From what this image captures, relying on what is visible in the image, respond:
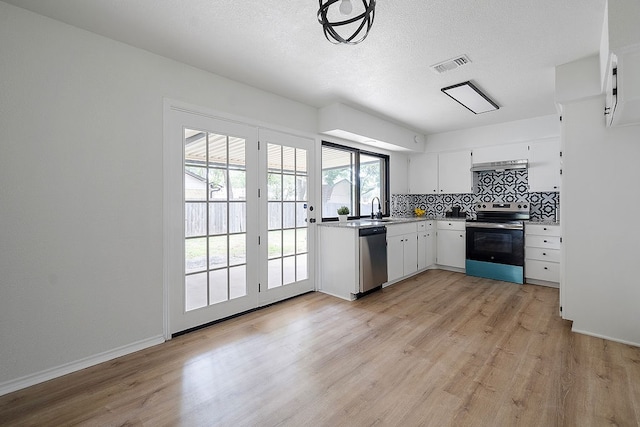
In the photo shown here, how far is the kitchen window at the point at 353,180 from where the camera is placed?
4355 mm

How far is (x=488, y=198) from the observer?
200 inches

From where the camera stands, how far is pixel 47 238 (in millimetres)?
2012

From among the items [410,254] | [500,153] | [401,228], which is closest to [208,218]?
[401,228]

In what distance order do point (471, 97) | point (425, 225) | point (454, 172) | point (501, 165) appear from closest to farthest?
point (471, 97) → point (501, 165) → point (425, 225) → point (454, 172)

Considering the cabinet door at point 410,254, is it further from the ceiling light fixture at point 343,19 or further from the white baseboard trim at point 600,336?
the ceiling light fixture at point 343,19

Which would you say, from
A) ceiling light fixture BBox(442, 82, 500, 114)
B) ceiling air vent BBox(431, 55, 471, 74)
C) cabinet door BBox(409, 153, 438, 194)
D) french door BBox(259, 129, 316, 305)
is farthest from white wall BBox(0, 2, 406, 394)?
cabinet door BBox(409, 153, 438, 194)

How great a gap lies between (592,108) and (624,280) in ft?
5.13

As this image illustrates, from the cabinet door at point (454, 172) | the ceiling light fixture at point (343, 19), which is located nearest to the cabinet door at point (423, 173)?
the cabinet door at point (454, 172)

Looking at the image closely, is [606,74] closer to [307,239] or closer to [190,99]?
[307,239]

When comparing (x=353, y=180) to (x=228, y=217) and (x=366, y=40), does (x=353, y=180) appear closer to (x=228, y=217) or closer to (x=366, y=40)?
(x=228, y=217)

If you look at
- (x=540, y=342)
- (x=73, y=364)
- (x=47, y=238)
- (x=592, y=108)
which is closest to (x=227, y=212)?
(x=47, y=238)

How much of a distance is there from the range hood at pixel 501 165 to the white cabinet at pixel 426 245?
121 cm

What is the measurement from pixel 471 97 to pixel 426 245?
2530mm

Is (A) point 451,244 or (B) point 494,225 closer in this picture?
(B) point 494,225
